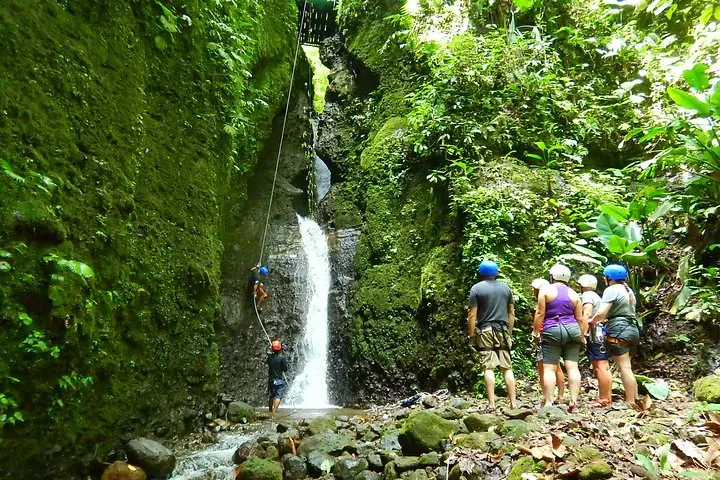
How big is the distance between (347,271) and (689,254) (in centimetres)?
752

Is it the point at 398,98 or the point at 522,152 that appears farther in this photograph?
the point at 398,98

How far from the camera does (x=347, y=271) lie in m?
12.0

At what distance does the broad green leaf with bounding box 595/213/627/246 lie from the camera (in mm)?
7137

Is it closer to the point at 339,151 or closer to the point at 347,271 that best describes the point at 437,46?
the point at 339,151

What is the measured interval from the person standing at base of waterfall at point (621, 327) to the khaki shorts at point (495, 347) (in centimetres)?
117

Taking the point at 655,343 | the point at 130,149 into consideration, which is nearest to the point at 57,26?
the point at 130,149

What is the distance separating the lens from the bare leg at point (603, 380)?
544 cm

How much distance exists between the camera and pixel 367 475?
13.9 ft

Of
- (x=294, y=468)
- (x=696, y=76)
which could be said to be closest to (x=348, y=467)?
(x=294, y=468)

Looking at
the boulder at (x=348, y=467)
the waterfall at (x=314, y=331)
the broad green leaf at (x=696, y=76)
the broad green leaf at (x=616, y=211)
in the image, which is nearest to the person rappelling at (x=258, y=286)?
the waterfall at (x=314, y=331)

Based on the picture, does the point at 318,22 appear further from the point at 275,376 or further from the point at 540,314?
the point at 540,314

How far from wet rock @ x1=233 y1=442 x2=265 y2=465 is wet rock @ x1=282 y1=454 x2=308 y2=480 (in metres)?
0.64

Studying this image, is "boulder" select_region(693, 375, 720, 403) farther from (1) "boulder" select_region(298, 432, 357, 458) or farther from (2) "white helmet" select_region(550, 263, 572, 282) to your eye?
(1) "boulder" select_region(298, 432, 357, 458)

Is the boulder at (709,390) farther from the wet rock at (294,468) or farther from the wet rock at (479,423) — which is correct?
the wet rock at (294,468)
